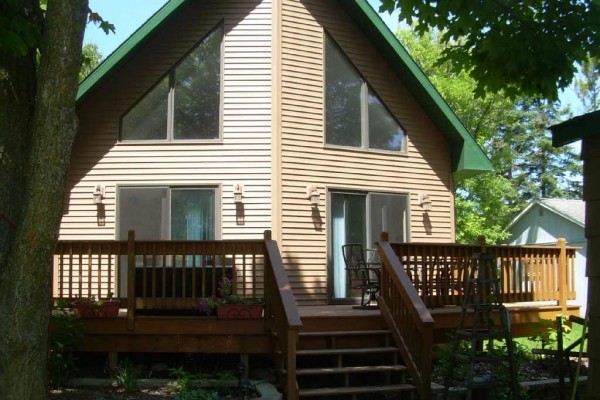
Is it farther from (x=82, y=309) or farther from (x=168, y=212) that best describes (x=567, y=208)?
(x=82, y=309)

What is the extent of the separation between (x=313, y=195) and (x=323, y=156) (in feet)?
2.53

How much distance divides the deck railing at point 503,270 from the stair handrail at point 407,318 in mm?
384

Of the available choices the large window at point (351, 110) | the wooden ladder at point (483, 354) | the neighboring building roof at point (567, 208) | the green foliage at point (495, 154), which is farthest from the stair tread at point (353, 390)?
the neighboring building roof at point (567, 208)

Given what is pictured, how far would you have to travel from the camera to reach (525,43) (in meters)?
7.09

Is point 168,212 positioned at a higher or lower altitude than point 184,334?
higher

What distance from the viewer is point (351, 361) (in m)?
8.74

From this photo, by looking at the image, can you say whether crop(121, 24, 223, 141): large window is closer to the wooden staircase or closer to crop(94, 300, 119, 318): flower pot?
crop(94, 300, 119, 318): flower pot

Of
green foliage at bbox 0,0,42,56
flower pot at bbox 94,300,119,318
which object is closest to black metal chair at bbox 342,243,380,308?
flower pot at bbox 94,300,119,318

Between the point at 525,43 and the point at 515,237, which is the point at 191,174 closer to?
the point at 525,43

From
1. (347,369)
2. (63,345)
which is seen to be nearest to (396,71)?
(347,369)

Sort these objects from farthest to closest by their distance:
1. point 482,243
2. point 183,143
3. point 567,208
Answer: point 567,208 → point 183,143 → point 482,243

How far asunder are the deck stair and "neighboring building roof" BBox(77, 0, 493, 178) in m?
5.06

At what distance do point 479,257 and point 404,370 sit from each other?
1564mm

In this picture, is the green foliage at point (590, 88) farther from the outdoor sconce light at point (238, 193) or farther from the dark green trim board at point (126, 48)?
the dark green trim board at point (126, 48)
